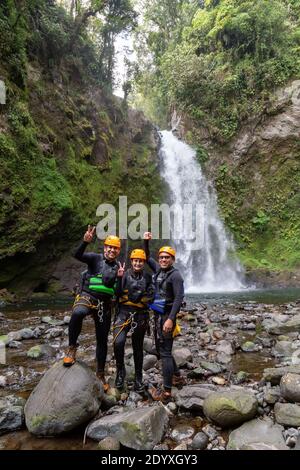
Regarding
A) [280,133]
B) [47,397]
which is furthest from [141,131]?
[47,397]

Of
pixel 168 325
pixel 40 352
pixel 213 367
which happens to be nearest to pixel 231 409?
pixel 168 325

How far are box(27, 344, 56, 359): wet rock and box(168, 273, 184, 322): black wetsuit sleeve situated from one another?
3186 millimetres

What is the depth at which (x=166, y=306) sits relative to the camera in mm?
4750

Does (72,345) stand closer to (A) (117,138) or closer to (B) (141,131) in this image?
(A) (117,138)

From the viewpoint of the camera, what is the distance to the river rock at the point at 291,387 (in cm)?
411

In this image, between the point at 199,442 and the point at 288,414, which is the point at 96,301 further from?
the point at 288,414

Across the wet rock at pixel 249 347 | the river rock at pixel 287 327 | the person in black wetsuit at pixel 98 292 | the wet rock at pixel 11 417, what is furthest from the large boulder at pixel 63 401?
the river rock at pixel 287 327

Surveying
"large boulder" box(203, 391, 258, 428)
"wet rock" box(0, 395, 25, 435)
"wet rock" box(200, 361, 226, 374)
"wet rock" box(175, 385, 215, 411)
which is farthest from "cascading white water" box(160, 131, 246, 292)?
"wet rock" box(0, 395, 25, 435)

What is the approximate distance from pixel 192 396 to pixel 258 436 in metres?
1.11

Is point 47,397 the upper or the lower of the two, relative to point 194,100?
lower

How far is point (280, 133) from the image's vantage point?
21.0m

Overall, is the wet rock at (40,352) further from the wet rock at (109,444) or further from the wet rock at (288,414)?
the wet rock at (288,414)

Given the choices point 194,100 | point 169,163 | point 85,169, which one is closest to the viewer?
point 85,169
